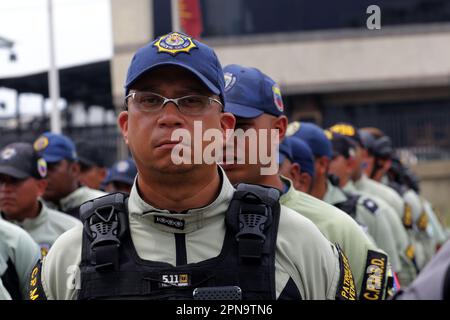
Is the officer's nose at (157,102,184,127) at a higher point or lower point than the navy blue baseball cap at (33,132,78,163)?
higher

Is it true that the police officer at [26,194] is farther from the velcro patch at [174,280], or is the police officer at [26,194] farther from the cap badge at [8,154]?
the velcro patch at [174,280]

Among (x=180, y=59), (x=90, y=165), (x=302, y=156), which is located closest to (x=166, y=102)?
(x=180, y=59)

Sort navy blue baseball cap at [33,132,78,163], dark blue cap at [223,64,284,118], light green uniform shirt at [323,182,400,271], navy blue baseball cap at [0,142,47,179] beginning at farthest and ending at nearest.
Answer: navy blue baseball cap at [33,132,78,163]
light green uniform shirt at [323,182,400,271]
navy blue baseball cap at [0,142,47,179]
dark blue cap at [223,64,284,118]

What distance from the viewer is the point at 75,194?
26.8 feet

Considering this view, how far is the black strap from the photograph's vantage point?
3.33 m

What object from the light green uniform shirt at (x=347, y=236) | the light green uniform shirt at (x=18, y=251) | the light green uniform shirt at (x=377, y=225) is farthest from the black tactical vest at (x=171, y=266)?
the light green uniform shirt at (x=377, y=225)

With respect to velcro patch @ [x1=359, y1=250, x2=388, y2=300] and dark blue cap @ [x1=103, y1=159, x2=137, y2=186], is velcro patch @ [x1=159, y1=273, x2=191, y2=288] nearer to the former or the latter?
velcro patch @ [x1=359, y1=250, x2=388, y2=300]

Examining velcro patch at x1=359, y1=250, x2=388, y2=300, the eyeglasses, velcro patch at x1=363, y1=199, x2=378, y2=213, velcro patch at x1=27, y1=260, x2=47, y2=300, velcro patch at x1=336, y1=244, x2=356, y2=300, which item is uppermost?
the eyeglasses

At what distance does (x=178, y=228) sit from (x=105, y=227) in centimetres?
25

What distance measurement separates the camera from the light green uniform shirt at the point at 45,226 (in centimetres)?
696

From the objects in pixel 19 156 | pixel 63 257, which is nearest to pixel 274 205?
pixel 63 257

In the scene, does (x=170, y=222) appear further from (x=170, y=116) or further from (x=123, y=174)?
(x=123, y=174)

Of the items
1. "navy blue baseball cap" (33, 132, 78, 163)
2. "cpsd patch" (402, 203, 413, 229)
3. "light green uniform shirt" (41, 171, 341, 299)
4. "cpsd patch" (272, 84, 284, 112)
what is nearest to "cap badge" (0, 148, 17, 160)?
"navy blue baseball cap" (33, 132, 78, 163)

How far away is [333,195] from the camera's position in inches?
276
